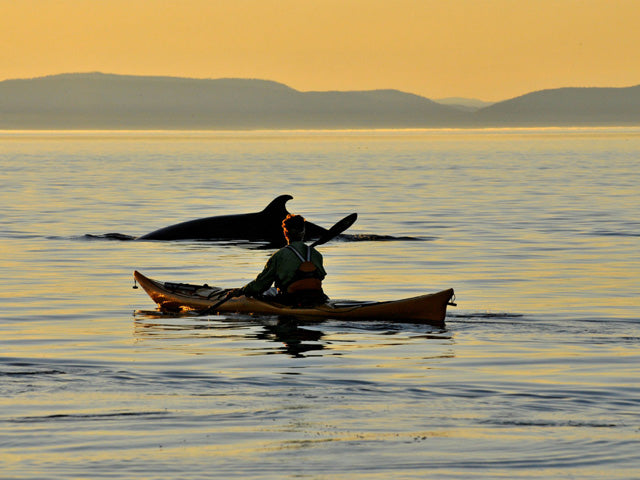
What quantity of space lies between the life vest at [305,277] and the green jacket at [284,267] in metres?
0.04

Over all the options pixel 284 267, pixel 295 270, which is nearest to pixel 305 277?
pixel 295 270

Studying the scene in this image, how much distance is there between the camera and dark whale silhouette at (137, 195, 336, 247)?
3503 centimetres

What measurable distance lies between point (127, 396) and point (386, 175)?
252 ft

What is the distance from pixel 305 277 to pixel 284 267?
0.34 m

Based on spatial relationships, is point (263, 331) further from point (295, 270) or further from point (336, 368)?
point (336, 368)

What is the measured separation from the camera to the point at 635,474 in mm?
10688

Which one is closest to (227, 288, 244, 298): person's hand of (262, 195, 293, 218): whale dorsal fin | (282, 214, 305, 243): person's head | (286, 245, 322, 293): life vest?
(286, 245, 322, 293): life vest

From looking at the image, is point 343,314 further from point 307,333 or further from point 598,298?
point 598,298

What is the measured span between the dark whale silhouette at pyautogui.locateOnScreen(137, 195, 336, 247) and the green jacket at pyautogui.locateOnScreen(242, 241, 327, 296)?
1502 centimetres

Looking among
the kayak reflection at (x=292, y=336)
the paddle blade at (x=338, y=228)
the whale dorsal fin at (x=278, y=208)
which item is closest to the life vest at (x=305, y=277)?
the kayak reflection at (x=292, y=336)

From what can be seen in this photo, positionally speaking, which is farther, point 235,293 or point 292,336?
point 235,293

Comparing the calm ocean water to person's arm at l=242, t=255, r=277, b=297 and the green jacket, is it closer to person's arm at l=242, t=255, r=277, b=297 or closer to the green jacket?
person's arm at l=242, t=255, r=277, b=297

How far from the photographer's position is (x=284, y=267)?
63.4 ft

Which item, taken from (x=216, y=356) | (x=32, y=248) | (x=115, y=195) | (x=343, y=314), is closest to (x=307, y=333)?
(x=343, y=314)
